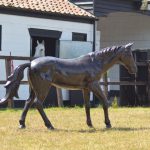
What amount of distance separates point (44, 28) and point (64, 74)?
11.0 meters

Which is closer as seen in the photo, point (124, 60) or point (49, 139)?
point (49, 139)

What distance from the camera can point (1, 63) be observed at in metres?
20.5

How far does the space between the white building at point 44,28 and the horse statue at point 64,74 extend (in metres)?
9.10

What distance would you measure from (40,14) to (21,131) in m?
11.6

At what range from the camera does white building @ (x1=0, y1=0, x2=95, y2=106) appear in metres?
20.9

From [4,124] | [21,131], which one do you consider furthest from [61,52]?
[21,131]

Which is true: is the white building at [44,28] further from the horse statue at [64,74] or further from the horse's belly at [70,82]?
the horse's belly at [70,82]

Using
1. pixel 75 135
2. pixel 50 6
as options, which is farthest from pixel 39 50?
pixel 75 135

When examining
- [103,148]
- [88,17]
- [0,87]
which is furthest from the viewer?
[88,17]

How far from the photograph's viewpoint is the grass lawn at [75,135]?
8961 millimetres

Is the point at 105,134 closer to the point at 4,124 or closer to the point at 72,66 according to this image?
the point at 72,66

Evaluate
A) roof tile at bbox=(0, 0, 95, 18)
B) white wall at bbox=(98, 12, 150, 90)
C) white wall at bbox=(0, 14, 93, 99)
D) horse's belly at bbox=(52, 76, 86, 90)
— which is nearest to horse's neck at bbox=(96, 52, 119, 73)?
horse's belly at bbox=(52, 76, 86, 90)

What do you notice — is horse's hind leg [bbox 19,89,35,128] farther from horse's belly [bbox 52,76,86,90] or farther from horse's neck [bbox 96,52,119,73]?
horse's neck [bbox 96,52,119,73]

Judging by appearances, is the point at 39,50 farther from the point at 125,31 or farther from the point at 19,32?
the point at 125,31
